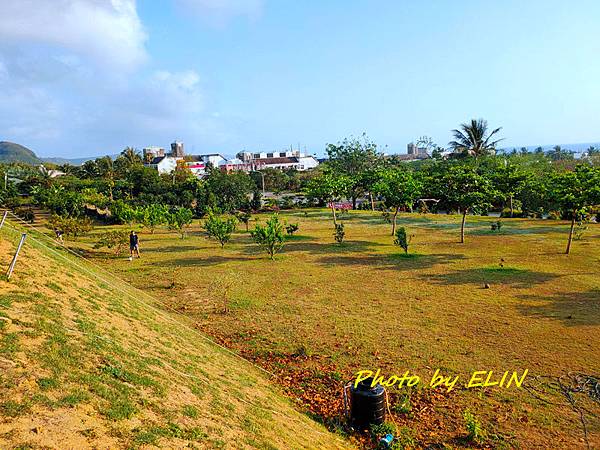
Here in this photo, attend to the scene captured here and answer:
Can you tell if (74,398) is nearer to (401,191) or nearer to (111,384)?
(111,384)

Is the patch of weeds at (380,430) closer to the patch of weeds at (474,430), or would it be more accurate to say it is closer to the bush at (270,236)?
the patch of weeds at (474,430)

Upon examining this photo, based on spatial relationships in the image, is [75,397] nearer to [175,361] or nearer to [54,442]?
[54,442]

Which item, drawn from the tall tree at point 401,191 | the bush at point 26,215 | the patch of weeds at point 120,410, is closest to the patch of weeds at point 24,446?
the patch of weeds at point 120,410

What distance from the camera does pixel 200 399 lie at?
713cm

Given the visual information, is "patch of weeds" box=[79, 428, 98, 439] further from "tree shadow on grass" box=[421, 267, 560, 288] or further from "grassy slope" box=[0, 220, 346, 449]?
"tree shadow on grass" box=[421, 267, 560, 288]

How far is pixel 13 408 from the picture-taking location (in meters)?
5.18

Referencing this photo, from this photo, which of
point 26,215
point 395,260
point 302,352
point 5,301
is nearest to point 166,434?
point 5,301

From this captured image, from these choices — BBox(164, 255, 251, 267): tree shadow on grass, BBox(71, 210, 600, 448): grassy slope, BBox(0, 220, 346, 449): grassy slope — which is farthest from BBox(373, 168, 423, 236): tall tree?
BBox(0, 220, 346, 449): grassy slope

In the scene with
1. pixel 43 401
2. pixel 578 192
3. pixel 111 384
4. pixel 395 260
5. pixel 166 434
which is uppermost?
pixel 578 192

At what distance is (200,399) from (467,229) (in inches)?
1074

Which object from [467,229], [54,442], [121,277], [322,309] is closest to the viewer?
[54,442]

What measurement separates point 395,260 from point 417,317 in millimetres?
8042

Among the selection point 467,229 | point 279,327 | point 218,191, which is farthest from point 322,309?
point 218,191

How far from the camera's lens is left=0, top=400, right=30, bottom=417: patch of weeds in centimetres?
509
